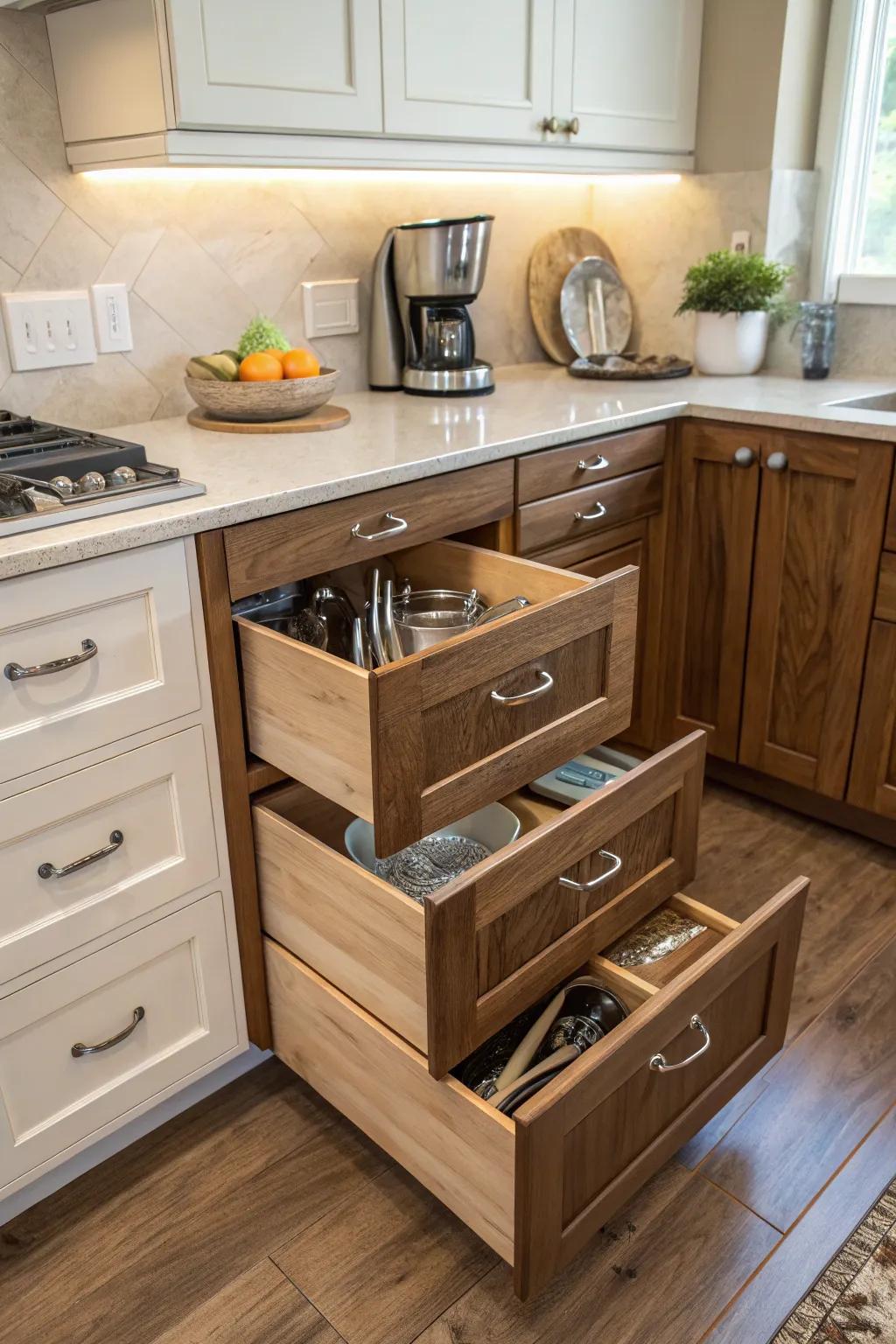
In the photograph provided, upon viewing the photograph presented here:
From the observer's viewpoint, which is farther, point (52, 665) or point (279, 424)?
point (279, 424)

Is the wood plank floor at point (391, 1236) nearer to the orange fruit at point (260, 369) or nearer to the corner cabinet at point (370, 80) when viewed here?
the orange fruit at point (260, 369)

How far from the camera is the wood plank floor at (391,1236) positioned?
1.23 meters

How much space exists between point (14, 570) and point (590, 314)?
5.81 feet

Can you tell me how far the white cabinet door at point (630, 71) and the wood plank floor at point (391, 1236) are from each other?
1.72m

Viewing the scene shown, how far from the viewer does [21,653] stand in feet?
3.75

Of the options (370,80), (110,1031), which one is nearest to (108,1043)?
(110,1031)

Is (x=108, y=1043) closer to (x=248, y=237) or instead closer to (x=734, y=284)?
(x=248, y=237)

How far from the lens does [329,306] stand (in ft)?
6.73

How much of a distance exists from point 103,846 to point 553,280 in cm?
175

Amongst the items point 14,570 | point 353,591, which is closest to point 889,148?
point 353,591

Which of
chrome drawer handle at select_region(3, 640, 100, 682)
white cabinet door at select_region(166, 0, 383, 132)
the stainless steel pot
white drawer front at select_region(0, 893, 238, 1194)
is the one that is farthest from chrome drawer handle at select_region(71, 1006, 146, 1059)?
white cabinet door at select_region(166, 0, 383, 132)

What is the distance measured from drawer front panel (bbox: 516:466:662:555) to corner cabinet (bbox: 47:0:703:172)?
616 millimetres

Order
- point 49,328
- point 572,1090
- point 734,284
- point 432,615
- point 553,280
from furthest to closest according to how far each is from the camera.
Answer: point 553,280, point 734,284, point 49,328, point 432,615, point 572,1090

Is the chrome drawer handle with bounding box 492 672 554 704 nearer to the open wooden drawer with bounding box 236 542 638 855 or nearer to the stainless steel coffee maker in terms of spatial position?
the open wooden drawer with bounding box 236 542 638 855
